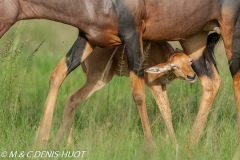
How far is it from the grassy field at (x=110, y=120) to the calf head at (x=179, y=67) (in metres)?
0.27

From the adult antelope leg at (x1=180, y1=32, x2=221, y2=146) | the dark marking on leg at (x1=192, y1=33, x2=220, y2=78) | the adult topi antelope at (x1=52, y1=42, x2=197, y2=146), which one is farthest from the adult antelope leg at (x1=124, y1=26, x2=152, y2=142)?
the dark marking on leg at (x1=192, y1=33, x2=220, y2=78)

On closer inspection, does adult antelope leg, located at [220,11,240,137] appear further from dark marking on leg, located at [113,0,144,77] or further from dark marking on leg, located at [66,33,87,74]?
dark marking on leg, located at [66,33,87,74]

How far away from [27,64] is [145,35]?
4.35ft

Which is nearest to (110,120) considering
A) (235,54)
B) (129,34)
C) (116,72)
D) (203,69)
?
(116,72)

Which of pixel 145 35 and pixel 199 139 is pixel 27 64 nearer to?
pixel 145 35

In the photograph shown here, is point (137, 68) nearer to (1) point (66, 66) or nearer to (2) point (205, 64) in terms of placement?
(1) point (66, 66)

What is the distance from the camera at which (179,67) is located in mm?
9156

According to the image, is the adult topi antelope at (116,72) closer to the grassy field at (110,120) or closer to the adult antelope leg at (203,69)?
the adult antelope leg at (203,69)

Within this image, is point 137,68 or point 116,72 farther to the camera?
point 116,72

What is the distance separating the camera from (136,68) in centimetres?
812

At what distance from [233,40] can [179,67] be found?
2.65 feet

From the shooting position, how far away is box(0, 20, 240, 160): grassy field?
7.37 metres

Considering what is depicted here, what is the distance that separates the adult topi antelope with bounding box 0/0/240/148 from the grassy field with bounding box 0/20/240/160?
0.69 ft

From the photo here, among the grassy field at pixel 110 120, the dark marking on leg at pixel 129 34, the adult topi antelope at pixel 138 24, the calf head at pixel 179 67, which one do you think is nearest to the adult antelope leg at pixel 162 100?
the grassy field at pixel 110 120
